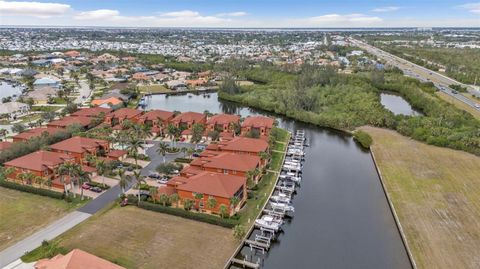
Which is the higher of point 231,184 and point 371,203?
point 231,184

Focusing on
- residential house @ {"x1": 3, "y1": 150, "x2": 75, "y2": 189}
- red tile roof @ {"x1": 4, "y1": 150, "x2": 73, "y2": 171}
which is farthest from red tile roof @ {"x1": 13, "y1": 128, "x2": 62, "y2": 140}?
residential house @ {"x1": 3, "y1": 150, "x2": 75, "y2": 189}

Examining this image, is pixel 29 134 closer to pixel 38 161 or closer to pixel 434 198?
pixel 38 161

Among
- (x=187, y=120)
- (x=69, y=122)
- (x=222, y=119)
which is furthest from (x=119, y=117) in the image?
(x=222, y=119)

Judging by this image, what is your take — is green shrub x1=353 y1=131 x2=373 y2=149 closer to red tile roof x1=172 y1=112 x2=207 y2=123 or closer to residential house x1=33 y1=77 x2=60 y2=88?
red tile roof x1=172 y1=112 x2=207 y2=123

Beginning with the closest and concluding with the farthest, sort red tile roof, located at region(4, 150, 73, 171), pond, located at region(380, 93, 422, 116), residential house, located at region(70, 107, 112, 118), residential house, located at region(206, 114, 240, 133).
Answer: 1. red tile roof, located at region(4, 150, 73, 171)
2. residential house, located at region(206, 114, 240, 133)
3. residential house, located at region(70, 107, 112, 118)
4. pond, located at region(380, 93, 422, 116)

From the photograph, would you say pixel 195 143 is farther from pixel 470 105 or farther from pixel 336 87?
pixel 470 105

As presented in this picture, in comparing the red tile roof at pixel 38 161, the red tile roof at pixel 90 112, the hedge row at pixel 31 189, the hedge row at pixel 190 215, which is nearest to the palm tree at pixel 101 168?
the hedge row at pixel 31 189

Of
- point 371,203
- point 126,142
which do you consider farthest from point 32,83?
point 371,203
